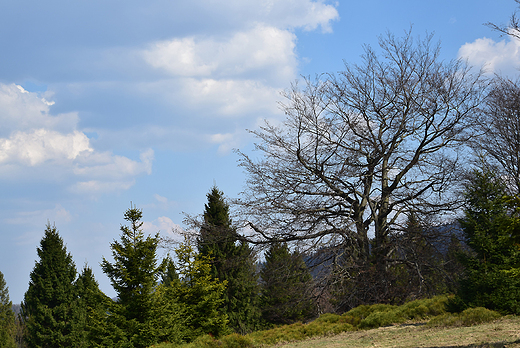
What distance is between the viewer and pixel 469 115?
50.0 feet

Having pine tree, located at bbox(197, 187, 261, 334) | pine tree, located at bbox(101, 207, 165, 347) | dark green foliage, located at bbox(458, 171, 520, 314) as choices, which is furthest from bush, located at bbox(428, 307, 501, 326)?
pine tree, located at bbox(197, 187, 261, 334)

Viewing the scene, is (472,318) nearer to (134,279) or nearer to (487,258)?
(487,258)

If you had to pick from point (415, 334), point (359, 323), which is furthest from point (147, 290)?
point (415, 334)

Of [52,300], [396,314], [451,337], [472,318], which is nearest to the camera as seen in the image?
[451,337]

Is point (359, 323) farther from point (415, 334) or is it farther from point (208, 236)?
point (208, 236)

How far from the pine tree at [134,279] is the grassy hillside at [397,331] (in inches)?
70.3

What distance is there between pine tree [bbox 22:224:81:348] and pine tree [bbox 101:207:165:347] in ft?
51.3

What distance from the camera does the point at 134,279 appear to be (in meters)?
12.1

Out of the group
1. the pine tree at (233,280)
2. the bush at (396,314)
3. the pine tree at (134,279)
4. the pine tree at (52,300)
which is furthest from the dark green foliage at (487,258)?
the pine tree at (52,300)

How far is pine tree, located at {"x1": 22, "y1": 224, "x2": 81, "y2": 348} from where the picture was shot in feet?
80.2

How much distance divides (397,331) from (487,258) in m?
3.07

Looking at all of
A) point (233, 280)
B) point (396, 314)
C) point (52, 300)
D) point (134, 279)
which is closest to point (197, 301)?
point (134, 279)

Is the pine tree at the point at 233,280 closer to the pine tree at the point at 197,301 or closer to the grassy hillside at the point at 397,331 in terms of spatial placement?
the pine tree at the point at 197,301

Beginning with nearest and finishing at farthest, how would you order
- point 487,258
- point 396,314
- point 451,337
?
point 451,337, point 487,258, point 396,314
